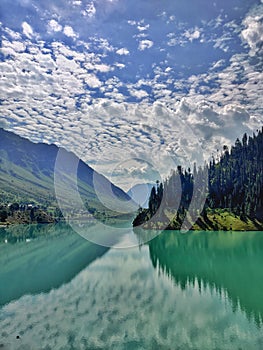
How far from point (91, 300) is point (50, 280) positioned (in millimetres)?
16552

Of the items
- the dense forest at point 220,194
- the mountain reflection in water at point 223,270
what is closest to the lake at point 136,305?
the mountain reflection in water at point 223,270

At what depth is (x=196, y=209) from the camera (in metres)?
166

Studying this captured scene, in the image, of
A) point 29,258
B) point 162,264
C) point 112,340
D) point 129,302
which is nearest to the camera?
point 112,340

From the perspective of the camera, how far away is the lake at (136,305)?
76.9 ft

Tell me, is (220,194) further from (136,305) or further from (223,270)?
(136,305)

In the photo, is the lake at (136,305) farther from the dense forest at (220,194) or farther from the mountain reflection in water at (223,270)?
the dense forest at (220,194)

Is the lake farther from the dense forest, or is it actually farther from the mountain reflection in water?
the dense forest

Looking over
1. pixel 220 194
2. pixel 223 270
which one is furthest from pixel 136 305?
pixel 220 194

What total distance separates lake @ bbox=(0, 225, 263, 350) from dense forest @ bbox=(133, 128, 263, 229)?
9380 cm

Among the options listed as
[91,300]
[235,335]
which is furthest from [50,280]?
[235,335]

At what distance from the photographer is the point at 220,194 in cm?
17650

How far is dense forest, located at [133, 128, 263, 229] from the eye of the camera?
5989 inches

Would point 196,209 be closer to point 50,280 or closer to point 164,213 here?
point 164,213

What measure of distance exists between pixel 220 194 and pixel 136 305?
153m
